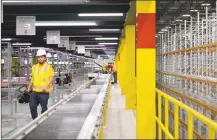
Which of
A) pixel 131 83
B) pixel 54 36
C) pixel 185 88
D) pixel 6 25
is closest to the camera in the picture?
pixel 131 83

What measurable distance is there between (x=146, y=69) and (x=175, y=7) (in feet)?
41.4

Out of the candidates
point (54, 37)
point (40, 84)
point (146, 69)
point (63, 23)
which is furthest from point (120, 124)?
point (54, 37)

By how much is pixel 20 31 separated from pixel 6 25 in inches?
122

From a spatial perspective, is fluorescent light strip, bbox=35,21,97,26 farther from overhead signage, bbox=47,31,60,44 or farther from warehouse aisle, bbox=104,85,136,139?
warehouse aisle, bbox=104,85,136,139

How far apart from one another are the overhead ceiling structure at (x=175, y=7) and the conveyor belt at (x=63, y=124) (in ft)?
30.5

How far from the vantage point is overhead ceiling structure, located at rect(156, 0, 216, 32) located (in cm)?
1669

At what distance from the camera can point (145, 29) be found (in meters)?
6.28

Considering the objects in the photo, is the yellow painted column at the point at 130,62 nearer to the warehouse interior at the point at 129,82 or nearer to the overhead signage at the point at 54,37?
the warehouse interior at the point at 129,82

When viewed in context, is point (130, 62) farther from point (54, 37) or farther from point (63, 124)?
point (63, 124)

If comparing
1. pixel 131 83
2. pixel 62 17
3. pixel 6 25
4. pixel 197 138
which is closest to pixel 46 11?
pixel 62 17

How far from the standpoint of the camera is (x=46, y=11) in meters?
11.7

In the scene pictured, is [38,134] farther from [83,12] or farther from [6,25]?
[6,25]

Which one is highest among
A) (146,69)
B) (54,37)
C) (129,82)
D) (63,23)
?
(63,23)

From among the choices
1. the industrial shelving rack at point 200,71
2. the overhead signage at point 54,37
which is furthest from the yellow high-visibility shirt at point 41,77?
the overhead signage at point 54,37
